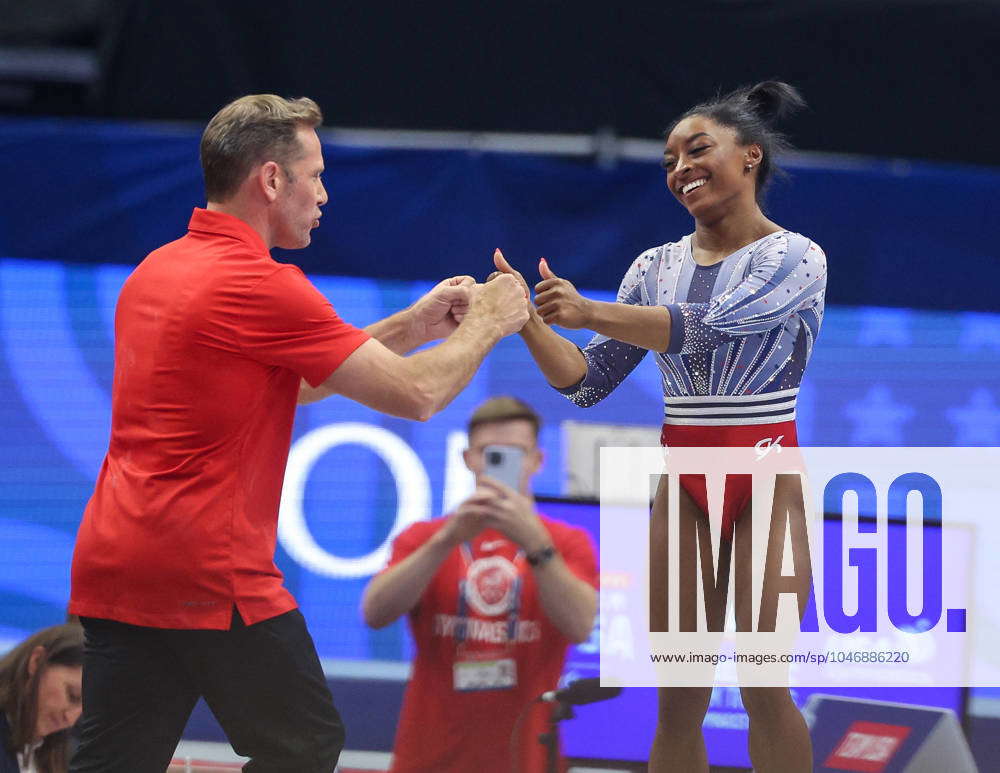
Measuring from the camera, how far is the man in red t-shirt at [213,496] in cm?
212

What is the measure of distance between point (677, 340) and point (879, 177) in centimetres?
298

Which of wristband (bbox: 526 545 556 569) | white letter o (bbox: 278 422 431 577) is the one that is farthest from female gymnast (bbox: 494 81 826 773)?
white letter o (bbox: 278 422 431 577)

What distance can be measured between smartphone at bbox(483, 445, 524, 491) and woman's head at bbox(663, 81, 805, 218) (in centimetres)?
88

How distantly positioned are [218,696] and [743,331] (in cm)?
114

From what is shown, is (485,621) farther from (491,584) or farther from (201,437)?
(201,437)

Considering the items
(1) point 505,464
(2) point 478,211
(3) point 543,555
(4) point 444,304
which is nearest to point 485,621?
(3) point 543,555

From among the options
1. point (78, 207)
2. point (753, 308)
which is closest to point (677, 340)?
point (753, 308)

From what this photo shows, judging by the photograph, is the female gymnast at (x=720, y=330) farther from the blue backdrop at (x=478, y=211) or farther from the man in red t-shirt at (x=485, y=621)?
the blue backdrop at (x=478, y=211)

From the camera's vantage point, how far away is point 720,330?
229 centimetres

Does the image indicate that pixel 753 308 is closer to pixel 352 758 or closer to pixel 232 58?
pixel 352 758

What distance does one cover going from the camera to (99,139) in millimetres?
4859

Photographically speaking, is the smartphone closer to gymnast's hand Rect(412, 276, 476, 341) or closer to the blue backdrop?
gymnast's hand Rect(412, 276, 476, 341)

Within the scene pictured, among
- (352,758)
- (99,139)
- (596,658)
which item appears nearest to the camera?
(596,658)

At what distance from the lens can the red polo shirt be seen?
212 centimetres
